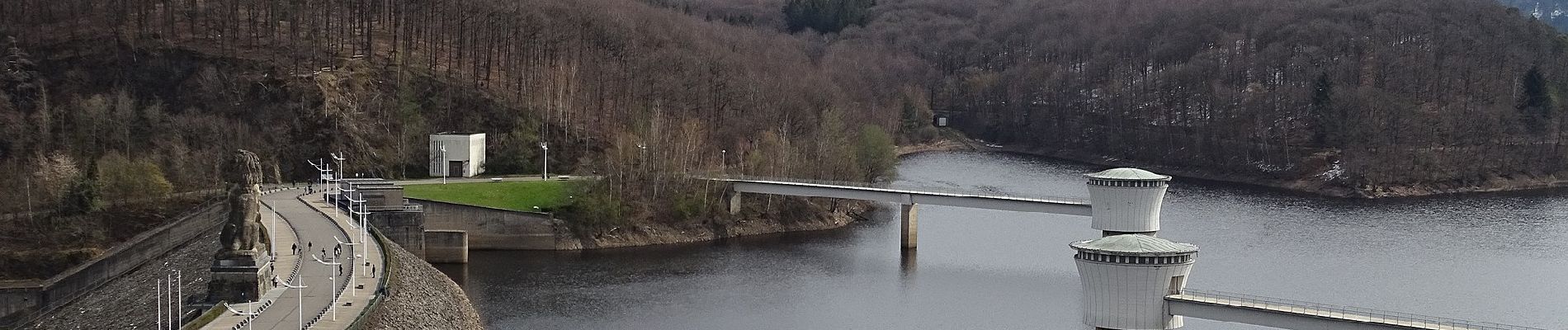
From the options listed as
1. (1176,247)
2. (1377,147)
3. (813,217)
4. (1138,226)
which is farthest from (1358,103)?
(1176,247)

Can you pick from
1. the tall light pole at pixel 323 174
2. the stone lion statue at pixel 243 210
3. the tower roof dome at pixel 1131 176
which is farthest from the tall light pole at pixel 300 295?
the tower roof dome at pixel 1131 176

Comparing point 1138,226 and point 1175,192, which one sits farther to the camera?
point 1175,192

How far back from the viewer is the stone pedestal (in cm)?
5778

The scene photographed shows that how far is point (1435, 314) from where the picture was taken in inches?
2911

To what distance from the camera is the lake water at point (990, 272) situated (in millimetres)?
74375

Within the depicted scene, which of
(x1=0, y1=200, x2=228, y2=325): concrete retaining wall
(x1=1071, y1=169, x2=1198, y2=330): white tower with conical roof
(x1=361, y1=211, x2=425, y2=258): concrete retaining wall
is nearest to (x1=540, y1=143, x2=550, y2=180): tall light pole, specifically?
(x1=361, y1=211, x2=425, y2=258): concrete retaining wall

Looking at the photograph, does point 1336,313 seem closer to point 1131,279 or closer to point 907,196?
point 1131,279

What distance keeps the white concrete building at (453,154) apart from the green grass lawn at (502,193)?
5408mm

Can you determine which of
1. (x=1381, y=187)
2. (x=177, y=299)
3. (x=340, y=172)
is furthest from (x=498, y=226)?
(x=1381, y=187)

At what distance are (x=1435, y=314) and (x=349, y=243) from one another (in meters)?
45.7

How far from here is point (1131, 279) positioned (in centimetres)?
5659

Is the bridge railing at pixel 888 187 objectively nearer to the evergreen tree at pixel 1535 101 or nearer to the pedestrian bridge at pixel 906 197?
the pedestrian bridge at pixel 906 197

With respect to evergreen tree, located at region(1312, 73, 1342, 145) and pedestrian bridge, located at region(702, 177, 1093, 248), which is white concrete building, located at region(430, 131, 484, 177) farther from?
evergreen tree, located at region(1312, 73, 1342, 145)

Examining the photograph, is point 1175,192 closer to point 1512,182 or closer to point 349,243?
point 1512,182
